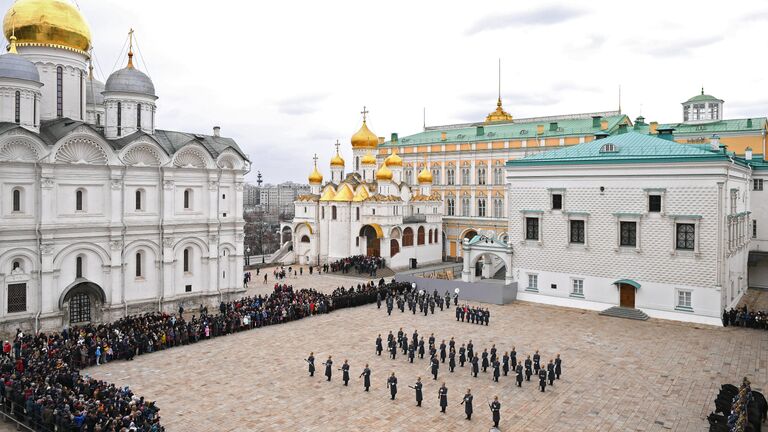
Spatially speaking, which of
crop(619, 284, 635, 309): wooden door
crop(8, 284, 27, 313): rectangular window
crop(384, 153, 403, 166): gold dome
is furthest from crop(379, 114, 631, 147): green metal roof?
crop(8, 284, 27, 313): rectangular window

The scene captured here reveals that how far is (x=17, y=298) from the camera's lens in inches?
883

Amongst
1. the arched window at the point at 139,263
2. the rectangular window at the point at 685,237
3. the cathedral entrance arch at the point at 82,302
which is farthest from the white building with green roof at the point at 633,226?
the cathedral entrance arch at the point at 82,302

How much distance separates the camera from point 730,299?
27.5 m

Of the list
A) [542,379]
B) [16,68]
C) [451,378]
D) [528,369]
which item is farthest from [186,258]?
[542,379]

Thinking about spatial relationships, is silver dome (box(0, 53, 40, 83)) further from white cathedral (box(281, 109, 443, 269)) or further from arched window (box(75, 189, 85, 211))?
white cathedral (box(281, 109, 443, 269))

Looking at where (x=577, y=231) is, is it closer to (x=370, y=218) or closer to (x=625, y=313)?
(x=625, y=313)

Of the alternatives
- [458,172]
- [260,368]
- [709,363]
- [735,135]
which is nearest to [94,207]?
[260,368]

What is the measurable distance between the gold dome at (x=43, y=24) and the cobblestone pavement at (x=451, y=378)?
629 inches

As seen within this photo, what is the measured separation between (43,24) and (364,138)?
2855cm

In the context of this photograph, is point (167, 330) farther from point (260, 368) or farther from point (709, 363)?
point (709, 363)

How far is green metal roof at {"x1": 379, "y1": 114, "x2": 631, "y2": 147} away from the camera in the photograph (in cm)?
4391

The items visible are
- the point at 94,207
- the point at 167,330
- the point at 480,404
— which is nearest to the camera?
the point at 480,404

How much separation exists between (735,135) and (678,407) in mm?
34314

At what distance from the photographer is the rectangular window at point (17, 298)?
22241 mm
